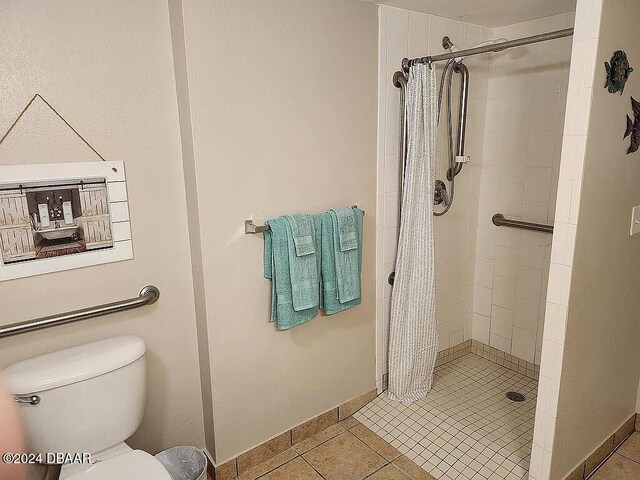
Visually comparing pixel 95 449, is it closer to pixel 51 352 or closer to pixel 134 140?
pixel 51 352

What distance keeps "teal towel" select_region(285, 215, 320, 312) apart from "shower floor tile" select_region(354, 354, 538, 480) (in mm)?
848

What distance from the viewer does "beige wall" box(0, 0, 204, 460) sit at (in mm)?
1436

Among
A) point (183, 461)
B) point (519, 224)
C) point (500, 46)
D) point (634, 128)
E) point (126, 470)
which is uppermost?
point (500, 46)

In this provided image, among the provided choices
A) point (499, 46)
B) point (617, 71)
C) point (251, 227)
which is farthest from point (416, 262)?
point (617, 71)

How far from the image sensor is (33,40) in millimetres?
1420

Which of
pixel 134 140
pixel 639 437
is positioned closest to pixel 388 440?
pixel 639 437

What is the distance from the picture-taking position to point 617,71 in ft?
4.96

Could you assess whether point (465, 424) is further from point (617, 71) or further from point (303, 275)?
point (617, 71)

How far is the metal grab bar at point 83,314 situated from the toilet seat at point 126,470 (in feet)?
1.61

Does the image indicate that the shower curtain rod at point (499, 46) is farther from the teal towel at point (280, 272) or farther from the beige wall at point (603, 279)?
the teal towel at point (280, 272)

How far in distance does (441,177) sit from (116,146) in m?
1.69

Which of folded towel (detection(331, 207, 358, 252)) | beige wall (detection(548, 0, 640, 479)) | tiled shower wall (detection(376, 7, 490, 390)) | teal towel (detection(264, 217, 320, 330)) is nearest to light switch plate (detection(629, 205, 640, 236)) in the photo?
beige wall (detection(548, 0, 640, 479))

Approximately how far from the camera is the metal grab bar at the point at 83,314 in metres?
1.48

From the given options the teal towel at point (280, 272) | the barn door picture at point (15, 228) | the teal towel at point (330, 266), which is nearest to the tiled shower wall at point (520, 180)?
the teal towel at point (330, 266)
